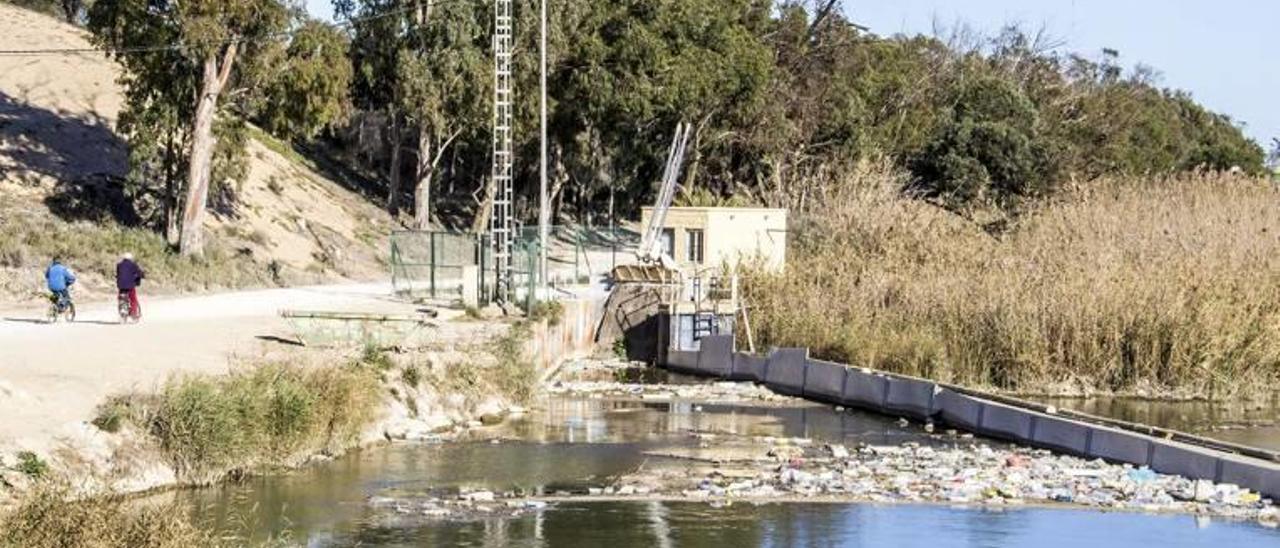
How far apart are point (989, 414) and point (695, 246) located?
21.7 m

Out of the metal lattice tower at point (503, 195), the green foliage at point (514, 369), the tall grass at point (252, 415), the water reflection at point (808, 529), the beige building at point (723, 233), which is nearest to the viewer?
the water reflection at point (808, 529)

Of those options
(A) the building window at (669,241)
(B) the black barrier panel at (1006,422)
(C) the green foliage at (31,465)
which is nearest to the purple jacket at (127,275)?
(C) the green foliage at (31,465)

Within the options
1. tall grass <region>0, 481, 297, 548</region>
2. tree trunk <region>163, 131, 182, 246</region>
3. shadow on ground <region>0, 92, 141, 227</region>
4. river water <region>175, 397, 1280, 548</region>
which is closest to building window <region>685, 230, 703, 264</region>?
tree trunk <region>163, 131, 182, 246</region>

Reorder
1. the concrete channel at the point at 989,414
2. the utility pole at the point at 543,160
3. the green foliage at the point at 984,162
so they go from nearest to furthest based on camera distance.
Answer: the concrete channel at the point at 989,414 → the utility pole at the point at 543,160 → the green foliage at the point at 984,162

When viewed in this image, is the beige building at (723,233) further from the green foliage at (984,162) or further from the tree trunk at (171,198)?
the green foliage at (984,162)

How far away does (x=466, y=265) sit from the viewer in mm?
47469

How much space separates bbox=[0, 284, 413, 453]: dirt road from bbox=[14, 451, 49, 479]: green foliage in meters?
0.27

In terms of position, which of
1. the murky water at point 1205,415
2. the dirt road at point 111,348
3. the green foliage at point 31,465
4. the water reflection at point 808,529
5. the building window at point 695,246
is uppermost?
the building window at point 695,246

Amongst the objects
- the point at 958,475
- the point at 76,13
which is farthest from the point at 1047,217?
the point at 76,13

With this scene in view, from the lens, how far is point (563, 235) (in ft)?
243

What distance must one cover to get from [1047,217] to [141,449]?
37.9 meters

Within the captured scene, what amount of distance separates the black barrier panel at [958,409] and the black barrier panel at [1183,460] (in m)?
5.13

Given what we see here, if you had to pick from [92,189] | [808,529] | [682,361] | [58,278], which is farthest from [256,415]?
[92,189]

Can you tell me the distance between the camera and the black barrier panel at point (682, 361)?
1738 inches
